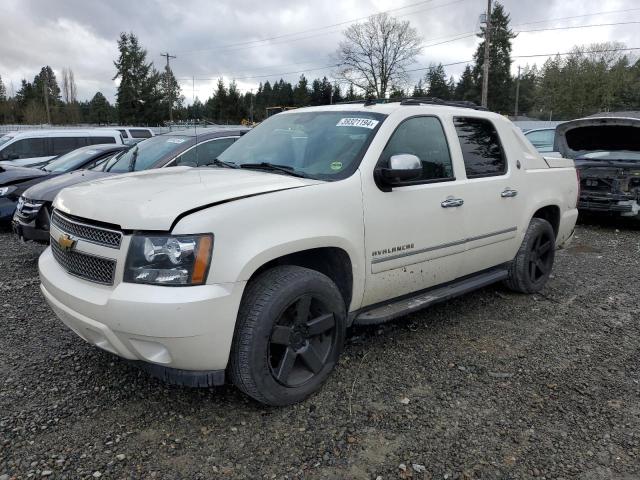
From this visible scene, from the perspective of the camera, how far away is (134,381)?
329 cm

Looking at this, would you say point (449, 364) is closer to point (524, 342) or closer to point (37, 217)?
point (524, 342)

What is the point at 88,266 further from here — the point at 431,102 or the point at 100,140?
the point at 100,140

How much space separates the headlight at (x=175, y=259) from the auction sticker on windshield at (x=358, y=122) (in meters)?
1.54

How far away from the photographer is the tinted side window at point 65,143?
41.7 ft

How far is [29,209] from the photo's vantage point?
576cm

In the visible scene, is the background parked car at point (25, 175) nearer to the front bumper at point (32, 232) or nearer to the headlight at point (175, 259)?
the front bumper at point (32, 232)

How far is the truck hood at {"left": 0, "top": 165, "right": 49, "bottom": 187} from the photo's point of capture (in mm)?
7871

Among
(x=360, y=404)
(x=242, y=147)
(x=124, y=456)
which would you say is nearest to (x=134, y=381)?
(x=124, y=456)

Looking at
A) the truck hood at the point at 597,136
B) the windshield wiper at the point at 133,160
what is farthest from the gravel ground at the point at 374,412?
the truck hood at the point at 597,136

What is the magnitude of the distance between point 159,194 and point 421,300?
199cm

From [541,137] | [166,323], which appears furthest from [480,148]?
[541,137]

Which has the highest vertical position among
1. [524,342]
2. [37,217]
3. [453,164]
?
[453,164]

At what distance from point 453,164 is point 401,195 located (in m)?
0.76

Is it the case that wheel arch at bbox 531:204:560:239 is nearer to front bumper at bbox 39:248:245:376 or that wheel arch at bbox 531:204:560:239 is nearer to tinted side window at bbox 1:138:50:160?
front bumper at bbox 39:248:245:376
